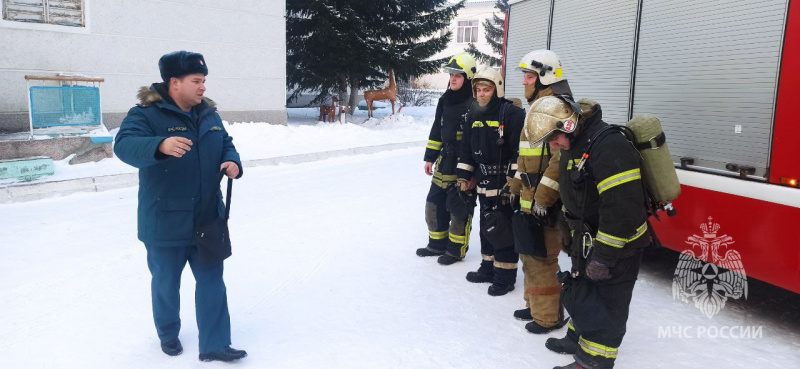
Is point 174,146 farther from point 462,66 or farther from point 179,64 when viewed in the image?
point 462,66

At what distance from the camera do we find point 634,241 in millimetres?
3281

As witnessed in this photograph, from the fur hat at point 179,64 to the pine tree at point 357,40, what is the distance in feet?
46.7

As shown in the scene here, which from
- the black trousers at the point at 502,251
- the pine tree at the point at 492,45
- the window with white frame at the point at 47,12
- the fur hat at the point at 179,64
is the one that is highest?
the pine tree at the point at 492,45

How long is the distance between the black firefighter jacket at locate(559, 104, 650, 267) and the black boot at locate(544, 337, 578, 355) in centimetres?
93

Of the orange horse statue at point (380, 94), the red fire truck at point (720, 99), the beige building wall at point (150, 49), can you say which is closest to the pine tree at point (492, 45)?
the orange horse statue at point (380, 94)

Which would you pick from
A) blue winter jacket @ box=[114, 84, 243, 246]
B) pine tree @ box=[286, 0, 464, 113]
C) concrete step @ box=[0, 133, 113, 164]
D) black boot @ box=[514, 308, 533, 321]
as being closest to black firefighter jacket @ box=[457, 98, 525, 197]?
black boot @ box=[514, 308, 533, 321]

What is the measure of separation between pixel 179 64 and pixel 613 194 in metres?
2.47

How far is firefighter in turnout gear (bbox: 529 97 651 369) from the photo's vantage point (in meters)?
3.20

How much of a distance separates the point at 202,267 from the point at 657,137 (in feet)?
8.96

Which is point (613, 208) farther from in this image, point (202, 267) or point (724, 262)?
point (202, 267)

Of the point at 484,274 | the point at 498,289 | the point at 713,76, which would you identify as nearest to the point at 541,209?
the point at 498,289

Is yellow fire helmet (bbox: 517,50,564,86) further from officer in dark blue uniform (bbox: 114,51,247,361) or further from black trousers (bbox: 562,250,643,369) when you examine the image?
officer in dark blue uniform (bbox: 114,51,247,361)

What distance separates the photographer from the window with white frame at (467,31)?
46441 millimetres

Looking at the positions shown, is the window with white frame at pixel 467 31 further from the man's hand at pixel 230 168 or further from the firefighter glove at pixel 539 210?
the man's hand at pixel 230 168
